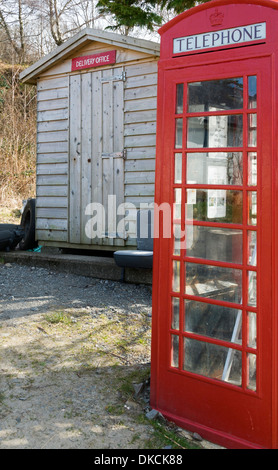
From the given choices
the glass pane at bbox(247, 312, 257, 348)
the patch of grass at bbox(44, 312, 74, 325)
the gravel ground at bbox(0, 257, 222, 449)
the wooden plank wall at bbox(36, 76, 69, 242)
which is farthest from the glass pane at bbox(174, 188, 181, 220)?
the wooden plank wall at bbox(36, 76, 69, 242)

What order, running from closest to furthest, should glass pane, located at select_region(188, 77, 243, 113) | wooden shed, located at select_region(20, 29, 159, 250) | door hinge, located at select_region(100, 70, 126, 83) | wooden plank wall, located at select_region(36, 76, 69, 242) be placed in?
glass pane, located at select_region(188, 77, 243, 113)
wooden shed, located at select_region(20, 29, 159, 250)
door hinge, located at select_region(100, 70, 126, 83)
wooden plank wall, located at select_region(36, 76, 69, 242)

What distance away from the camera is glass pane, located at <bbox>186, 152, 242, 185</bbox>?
9.46 feet

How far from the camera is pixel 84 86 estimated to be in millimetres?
8156

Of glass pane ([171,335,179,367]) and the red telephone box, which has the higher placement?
the red telephone box

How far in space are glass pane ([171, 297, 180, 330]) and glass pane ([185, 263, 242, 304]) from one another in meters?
0.12

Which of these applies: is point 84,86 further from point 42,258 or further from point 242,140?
point 242,140

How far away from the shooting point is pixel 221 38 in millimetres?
2910

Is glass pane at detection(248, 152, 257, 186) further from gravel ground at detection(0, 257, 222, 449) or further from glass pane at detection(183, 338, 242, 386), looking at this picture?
gravel ground at detection(0, 257, 222, 449)

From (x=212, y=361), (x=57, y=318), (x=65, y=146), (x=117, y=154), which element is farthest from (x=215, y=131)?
(x=65, y=146)

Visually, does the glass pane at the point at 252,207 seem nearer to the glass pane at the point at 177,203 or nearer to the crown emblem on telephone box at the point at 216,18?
the glass pane at the point at 177,203

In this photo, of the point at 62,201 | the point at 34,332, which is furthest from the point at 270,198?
the point at 62,201

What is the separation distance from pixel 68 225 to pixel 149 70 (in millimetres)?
3067

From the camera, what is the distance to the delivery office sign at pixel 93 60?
25.4 ft

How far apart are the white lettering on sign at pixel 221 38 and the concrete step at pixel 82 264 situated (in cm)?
433
